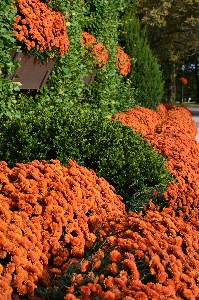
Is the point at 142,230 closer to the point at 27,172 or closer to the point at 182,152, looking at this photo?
the point at 27,172

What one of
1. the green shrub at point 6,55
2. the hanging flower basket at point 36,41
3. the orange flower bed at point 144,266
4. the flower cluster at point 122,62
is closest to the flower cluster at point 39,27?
the hanging flower basket at point 36,41

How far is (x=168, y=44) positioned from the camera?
75.5ft

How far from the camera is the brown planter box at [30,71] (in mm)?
5399

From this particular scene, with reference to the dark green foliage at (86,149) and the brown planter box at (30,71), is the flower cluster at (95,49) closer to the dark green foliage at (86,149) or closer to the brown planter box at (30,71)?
the brown planter box at (30,71)

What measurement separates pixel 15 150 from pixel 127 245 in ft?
5.82

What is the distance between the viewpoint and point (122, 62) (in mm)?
11188

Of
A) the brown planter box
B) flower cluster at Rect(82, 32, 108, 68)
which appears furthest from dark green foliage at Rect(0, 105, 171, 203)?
flower cluster at Rect(82, 32, 108, 68)

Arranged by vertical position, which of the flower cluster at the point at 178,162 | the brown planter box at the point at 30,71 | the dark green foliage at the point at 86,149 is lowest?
the flower cluster at the point at 178,162

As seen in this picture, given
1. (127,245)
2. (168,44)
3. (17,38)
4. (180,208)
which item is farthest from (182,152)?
(168,44)

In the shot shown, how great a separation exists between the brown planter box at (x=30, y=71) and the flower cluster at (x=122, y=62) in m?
A: 4.81

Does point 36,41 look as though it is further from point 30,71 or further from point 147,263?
point 147,263

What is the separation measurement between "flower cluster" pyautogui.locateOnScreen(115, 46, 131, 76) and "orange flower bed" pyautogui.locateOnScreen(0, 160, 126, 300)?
24.6ft

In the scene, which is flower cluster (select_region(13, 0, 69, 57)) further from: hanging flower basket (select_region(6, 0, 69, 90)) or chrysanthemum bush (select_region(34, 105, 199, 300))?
chrysanthemum bush (select_region(34, 105, 199, 300))

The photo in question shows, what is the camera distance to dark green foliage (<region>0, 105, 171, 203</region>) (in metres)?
4.16
